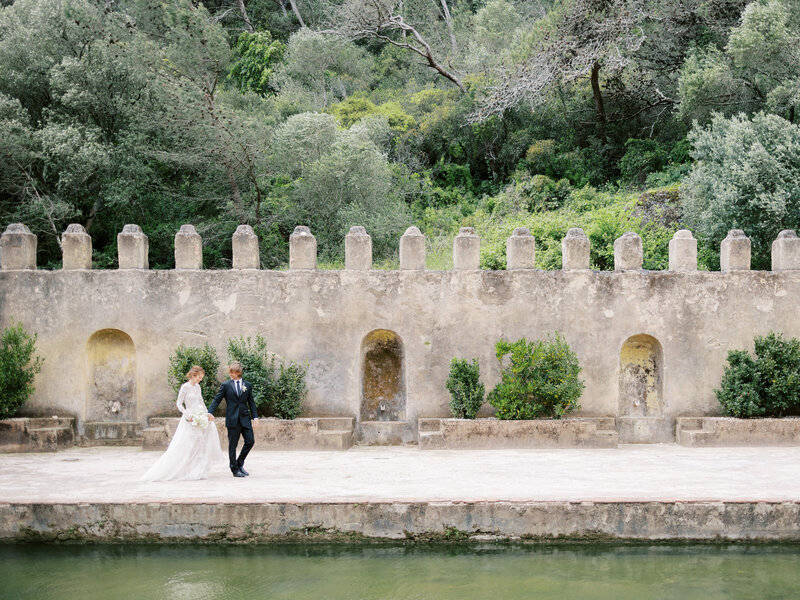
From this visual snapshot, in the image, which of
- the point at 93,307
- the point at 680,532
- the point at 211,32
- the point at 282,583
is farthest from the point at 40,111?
the point at 680,532

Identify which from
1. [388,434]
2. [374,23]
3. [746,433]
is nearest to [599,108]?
[374,23]

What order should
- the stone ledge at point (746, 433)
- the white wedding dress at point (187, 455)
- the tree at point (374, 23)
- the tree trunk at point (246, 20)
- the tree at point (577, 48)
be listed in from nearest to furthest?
the white wedding dress at point (187, 455) < the stone ledge at point (746, 433) < the tree at point (577, 48) < the tree at point (374, 23) < the tree trunk at point (246, 20)

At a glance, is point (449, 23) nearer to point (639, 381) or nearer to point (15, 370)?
point (639, 381)

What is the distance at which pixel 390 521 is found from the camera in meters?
8.69

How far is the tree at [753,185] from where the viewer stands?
714 inches

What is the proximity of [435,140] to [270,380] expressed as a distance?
1788 cm

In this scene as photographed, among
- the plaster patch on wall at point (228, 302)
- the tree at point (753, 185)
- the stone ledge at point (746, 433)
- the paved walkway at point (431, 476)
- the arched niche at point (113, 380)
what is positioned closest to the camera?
the paved walkway at point (431, 476)

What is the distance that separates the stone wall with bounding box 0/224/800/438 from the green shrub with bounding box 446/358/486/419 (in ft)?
1.68

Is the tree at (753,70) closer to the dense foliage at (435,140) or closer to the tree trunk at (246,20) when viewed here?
the dense foliage at (435,140)

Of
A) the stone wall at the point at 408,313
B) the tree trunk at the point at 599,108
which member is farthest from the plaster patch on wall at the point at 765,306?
the tree trunk at the point at 599,108

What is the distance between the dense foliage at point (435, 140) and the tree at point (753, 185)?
51 mm

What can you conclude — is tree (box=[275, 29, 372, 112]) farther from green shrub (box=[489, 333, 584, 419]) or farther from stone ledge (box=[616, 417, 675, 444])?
stone ledge (box=[616, 417, 675, 444])

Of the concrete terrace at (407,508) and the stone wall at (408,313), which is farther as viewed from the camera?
the stone wall at (408,313)

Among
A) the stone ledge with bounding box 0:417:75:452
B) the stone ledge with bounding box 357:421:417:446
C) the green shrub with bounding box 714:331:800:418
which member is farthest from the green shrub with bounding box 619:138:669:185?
the stone ledge with bounding box 0:417:75:452
